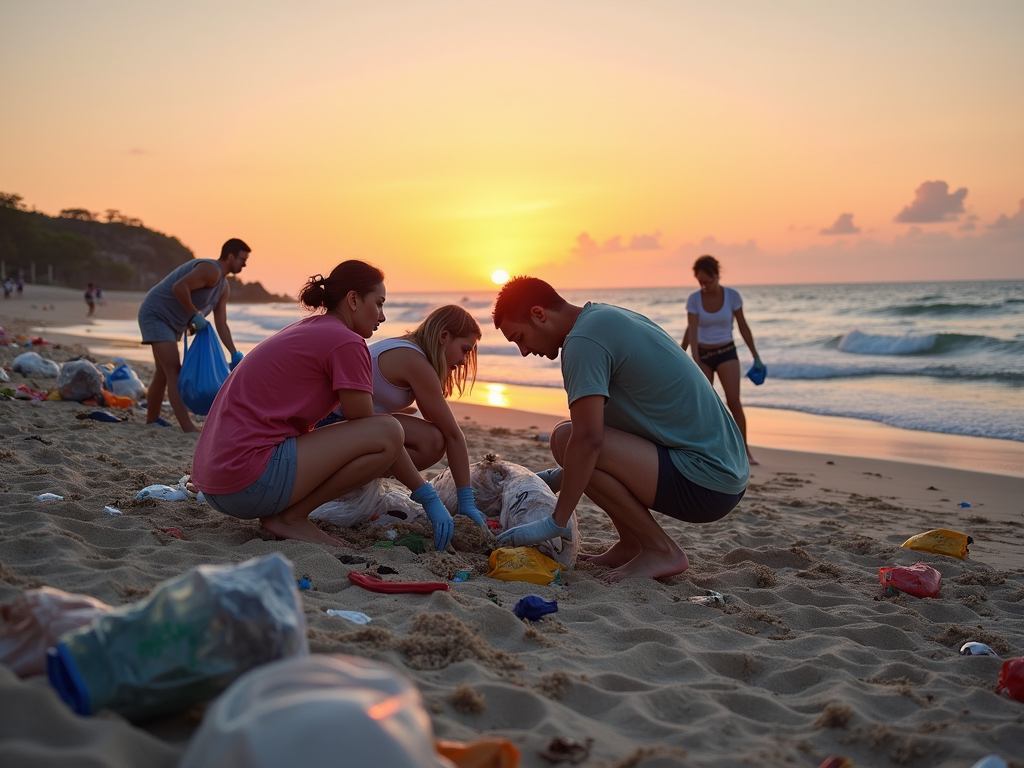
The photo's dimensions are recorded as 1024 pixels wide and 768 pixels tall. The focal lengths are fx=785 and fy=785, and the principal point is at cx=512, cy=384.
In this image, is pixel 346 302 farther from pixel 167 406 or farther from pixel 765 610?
pixel 167 406

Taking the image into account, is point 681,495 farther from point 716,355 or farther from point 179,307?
point 179,307

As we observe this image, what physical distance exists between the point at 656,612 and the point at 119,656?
2.22m

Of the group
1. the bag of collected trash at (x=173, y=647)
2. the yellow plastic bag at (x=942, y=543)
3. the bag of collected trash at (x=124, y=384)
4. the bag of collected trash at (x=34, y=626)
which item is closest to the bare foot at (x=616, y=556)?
the yellow plastic bag at (x=942, y=543)

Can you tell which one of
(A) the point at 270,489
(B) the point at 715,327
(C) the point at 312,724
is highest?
(B) the point at 715,327

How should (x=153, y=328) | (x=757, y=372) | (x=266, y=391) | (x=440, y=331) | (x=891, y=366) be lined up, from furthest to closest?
(x=891, y=366) < (x=757, y=372) < (x=153, y=328) < (x=440, y=331) < (x=266, y=391)

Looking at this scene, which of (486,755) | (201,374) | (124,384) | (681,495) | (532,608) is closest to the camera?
(486,755)

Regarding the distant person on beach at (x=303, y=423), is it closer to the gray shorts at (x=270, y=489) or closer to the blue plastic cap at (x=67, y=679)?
the gray shorts at (x=270, y=489)

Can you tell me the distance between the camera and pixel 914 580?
3.68 m

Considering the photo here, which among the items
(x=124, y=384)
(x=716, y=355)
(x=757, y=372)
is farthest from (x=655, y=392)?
(x=124, y=384)

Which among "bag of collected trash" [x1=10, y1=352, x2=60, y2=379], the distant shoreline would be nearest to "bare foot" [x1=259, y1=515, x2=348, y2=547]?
the distant shoreline

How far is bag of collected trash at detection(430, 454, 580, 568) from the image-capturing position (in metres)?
3.85

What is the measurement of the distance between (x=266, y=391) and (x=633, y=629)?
6.10 ft

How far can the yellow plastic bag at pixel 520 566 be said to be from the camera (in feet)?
11.6

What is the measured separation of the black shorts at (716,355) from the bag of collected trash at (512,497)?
11.3ft
